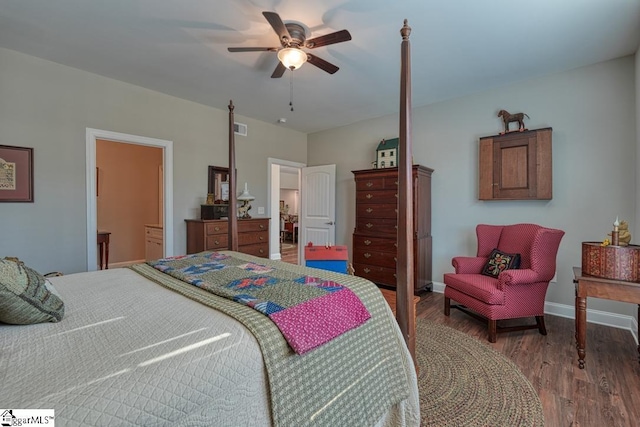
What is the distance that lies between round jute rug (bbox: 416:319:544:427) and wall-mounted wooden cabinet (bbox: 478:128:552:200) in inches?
70.7

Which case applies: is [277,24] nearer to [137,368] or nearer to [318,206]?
[137,368]

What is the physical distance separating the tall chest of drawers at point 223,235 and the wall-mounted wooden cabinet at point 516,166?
2.92 metres

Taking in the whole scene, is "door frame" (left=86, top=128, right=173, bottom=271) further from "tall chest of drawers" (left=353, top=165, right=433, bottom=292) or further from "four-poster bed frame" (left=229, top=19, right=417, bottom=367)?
"four-poster bed frame" (left=229, top=19, right=417, bottom=367)

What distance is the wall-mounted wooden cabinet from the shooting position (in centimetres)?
312

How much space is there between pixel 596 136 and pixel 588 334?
1907 mm

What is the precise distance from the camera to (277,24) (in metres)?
1.94

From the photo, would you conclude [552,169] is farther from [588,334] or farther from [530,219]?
[588,334]

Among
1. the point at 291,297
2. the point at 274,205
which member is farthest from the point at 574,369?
the point at 274,205

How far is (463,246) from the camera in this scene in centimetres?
379

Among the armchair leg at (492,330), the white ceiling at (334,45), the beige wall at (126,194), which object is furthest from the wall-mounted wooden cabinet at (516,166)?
the beige wall at (126,194)

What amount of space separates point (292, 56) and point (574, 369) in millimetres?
3072

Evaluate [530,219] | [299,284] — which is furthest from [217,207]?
[530,219]

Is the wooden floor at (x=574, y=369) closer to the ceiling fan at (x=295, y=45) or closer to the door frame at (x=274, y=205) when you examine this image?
the ceiling fan at (x=295, y=45)

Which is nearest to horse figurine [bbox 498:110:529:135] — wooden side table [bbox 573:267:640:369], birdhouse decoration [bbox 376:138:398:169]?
birdhouse decoration [bbox 376:138:398:169]
